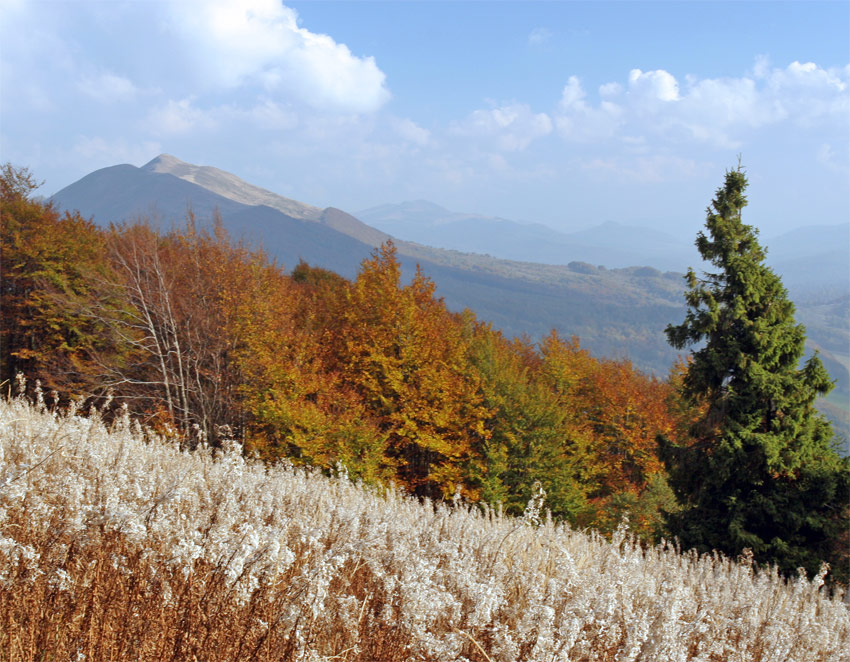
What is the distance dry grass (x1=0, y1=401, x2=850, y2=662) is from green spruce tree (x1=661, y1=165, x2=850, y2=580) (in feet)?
Answer: 47.3

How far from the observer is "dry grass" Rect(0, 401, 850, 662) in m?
2.37

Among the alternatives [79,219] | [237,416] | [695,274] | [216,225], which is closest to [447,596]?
[695,274]

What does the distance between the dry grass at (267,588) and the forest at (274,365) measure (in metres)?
18.3

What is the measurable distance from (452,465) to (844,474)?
16.7m

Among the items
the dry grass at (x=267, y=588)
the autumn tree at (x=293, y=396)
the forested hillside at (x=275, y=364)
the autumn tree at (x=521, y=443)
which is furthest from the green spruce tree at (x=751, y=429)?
the dry grass at (x=267, y=588)

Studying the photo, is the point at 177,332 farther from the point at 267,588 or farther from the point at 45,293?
the point at 267,588

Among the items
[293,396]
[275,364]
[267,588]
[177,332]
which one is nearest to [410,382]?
[293,396]

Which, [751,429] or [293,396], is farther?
[293,396]

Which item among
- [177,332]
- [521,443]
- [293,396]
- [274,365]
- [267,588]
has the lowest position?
[521,443]

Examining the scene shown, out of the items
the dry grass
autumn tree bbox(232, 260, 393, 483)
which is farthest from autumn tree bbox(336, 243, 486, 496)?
the dry grass

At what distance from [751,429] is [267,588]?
18766mm

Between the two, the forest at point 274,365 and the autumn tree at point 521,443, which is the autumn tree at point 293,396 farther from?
the autumn tree at point 521,443

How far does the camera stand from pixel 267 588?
2.94m

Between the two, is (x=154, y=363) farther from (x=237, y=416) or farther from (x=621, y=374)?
(x=621, y=374)
